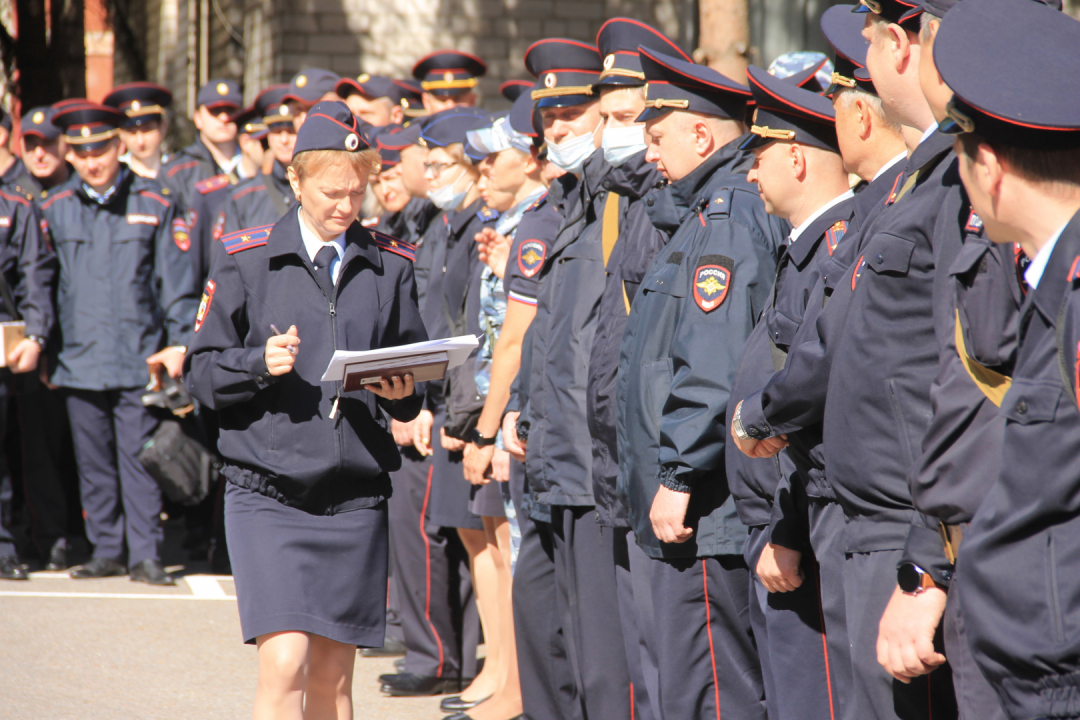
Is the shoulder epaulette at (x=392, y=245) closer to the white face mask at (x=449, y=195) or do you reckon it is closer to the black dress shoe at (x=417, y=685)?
the white face mask at (x=449, y=195)

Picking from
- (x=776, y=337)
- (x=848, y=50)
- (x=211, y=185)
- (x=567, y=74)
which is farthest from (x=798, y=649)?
(x=211, y=185)

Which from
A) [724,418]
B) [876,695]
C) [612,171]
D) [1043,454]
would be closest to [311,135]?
[612,171]

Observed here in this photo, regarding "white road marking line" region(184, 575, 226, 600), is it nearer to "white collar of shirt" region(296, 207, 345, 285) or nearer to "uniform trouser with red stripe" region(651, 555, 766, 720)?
"white collar of shirt" region(296, 207, 345, 285)

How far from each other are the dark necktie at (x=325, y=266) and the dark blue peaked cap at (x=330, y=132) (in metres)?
0.33

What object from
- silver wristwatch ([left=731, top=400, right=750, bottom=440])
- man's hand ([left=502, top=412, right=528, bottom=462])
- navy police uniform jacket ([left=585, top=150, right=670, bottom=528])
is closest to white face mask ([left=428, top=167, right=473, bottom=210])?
man's hand ([left=502, top=412, right=528, bottom=462])

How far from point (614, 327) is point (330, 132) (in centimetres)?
114

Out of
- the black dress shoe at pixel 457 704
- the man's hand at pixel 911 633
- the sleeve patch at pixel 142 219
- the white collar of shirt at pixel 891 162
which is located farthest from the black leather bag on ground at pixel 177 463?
the man's hand at pixel 911 633

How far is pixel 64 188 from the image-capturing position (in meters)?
7.57

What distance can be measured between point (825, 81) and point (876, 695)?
8.49 ft

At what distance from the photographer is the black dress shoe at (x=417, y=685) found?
17.6ft

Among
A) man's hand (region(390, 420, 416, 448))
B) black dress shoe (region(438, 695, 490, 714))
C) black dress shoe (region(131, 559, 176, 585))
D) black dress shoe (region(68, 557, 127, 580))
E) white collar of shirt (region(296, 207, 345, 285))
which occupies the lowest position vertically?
black dress shoe (region(68, 557, 127, 580))

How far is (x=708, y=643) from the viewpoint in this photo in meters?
3.48

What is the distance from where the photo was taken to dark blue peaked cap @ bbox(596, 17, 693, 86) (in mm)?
4402

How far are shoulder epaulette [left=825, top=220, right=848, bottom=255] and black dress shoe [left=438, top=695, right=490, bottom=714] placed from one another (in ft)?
9.57
